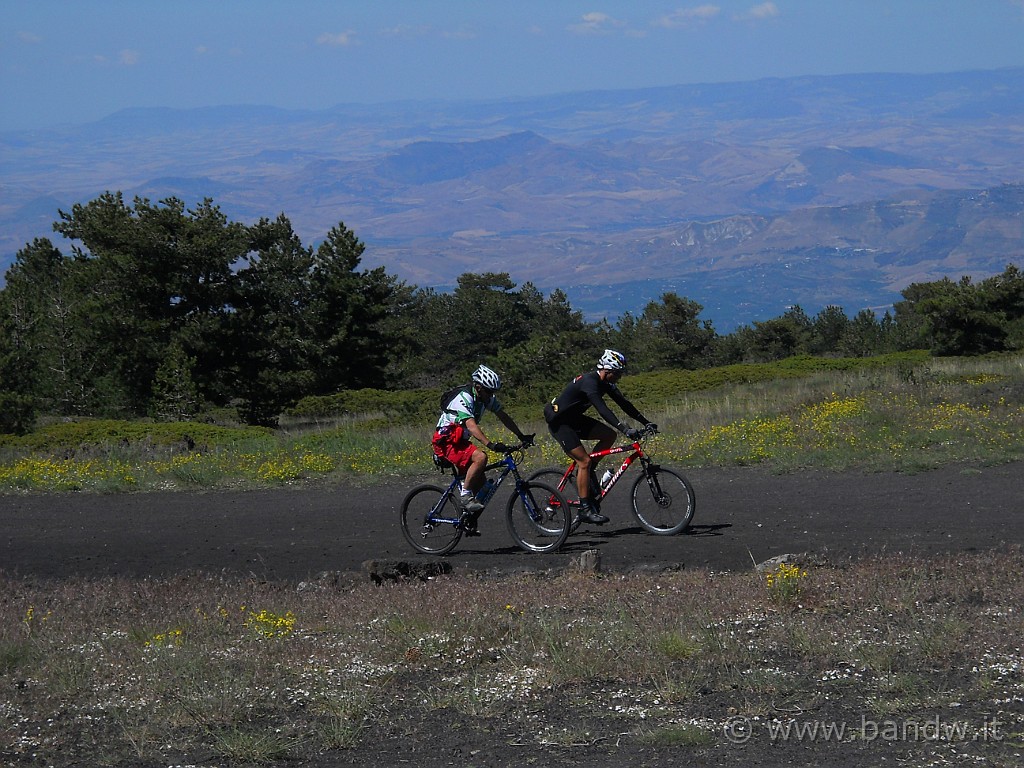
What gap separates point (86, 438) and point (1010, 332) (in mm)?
28891

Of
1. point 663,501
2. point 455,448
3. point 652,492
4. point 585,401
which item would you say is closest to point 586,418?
point 585,401

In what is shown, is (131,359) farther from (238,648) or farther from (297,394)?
(238,648)

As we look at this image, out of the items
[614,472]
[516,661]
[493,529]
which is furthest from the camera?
[493,529]

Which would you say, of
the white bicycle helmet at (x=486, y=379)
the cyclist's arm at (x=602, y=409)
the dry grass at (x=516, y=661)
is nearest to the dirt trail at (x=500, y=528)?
the cyclist's arm at (x=602, y=409)

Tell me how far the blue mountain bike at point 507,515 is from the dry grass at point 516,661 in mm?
1798

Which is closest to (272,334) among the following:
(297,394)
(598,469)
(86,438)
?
(297,394)

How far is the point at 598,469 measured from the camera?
561 inches

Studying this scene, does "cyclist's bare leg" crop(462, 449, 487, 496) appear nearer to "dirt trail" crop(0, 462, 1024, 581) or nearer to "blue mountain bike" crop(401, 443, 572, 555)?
"blue mountain bike" crop(401, 443, 572, 555)

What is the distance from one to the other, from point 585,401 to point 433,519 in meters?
1.82

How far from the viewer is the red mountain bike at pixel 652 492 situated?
10.4 m

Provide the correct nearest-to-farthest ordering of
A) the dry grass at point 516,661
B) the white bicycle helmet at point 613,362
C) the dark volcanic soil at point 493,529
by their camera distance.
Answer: the dry grass at point 516,661, the dark volcanic soil at point 493,529, the white bicycle helmet at point 613,362

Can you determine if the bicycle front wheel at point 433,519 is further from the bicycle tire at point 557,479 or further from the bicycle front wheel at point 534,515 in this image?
the bicycle tire at point 557,479

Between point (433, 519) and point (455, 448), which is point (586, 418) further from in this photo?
point (433, 519)

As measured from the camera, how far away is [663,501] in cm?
1047
